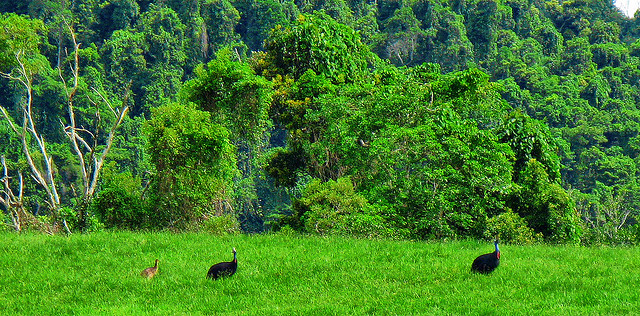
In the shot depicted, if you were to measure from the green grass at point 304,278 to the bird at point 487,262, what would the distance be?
8.3 inches

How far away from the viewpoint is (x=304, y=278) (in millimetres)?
15375

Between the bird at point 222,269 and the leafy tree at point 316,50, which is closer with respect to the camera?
the bird at point 222,269

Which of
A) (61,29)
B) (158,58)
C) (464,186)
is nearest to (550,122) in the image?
(158,58)

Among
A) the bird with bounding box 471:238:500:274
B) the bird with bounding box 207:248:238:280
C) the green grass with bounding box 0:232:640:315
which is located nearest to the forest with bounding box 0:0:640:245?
the green grass with bounding box 0:232:640:315

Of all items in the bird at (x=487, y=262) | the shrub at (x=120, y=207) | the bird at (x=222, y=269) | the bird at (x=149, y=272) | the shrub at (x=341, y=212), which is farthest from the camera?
the shrub at (x=120, y=207)

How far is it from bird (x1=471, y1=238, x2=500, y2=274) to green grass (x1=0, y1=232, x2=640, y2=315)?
0.21 metres

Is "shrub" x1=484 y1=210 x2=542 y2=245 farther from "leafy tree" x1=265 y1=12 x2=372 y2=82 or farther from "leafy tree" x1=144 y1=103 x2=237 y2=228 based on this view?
"leafy tree" x1=265 y1=12 x2=372 y2=82

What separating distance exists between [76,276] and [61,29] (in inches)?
3970

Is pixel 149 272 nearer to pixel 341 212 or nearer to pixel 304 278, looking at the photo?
pixel 304 278

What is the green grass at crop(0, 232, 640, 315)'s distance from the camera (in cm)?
1334

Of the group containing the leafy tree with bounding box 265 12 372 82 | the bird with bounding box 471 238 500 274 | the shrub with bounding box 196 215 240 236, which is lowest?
the shrub with bounding box 196 215 240 236

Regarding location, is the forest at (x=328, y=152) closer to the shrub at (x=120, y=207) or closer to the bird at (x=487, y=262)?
the shrub at (x=120, y=207)

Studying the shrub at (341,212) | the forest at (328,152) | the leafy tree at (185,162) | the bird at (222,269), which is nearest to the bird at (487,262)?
the bird at (222,269)

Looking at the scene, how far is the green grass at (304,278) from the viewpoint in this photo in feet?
43.8
